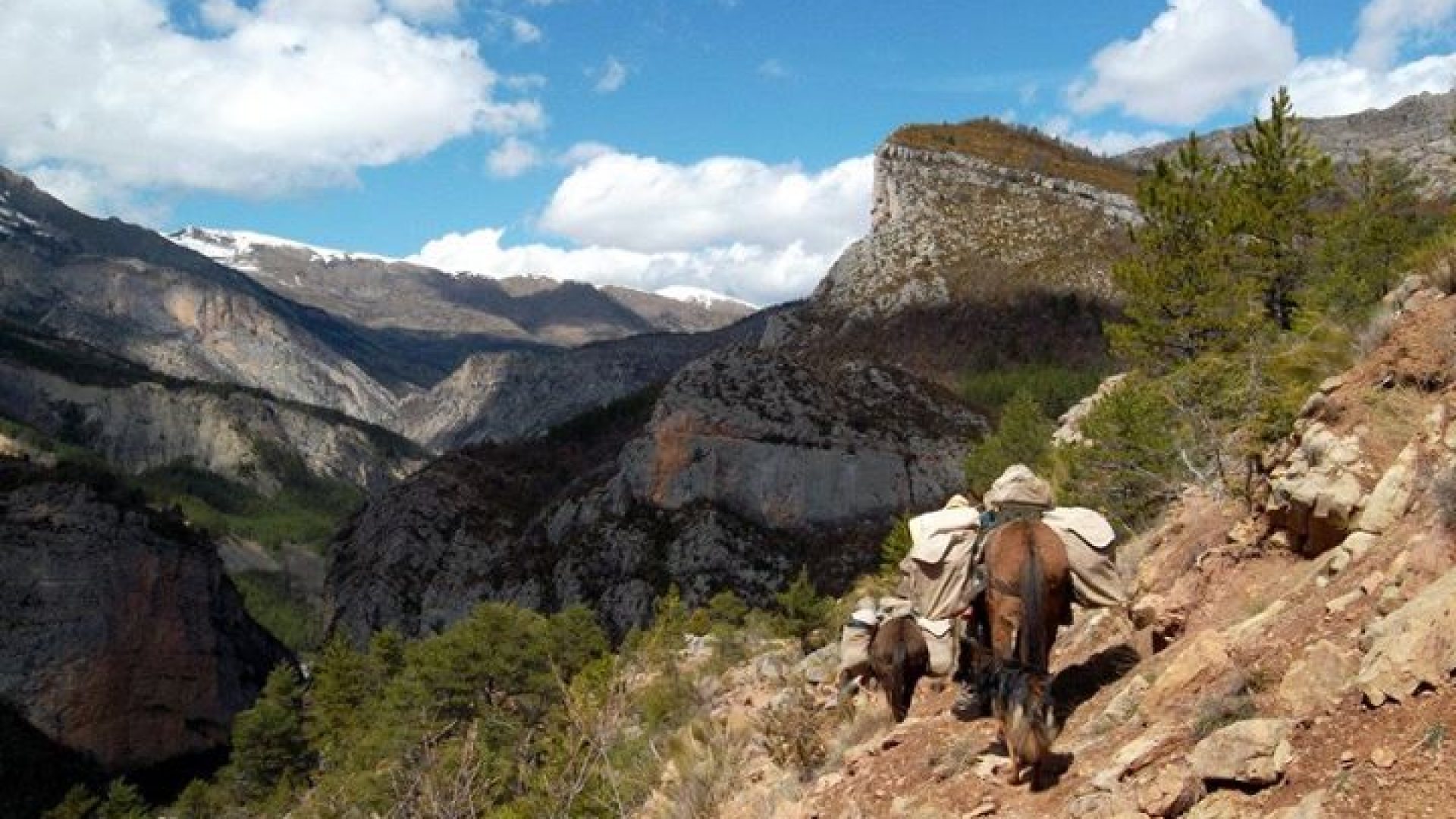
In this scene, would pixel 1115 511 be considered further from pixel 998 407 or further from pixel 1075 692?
pixel 998 407

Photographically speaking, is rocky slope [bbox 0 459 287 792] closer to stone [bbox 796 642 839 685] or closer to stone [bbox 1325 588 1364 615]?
stone [bbox 796 642 839 685]

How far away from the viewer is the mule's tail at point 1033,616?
783cm

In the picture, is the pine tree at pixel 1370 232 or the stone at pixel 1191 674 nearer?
the stone at pixel 1191 674

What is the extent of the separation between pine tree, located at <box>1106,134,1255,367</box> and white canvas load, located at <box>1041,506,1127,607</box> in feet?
83.2

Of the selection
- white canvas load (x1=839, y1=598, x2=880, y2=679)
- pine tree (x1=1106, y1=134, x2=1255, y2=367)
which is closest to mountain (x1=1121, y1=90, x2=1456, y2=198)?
pine tree (x1=1106, y1=134, x2=1255, y2=367)

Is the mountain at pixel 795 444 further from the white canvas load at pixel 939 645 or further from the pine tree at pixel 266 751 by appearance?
the white canvas load at pixel 939 645

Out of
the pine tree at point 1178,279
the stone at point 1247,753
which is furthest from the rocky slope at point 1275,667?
the pine tree at point 1178,279

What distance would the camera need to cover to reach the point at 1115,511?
696 inches

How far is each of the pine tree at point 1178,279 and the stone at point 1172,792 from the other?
1100 inches

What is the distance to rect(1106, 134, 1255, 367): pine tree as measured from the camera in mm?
33219

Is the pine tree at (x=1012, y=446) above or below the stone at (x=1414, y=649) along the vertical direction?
below

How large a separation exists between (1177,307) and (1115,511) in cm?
1906

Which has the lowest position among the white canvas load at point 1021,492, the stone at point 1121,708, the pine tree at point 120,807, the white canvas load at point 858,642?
the pine tree at point 120,807

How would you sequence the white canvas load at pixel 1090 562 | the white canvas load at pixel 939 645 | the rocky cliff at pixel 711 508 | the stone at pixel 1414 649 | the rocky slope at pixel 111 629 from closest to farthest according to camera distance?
the stone at pixel 1414 649 < the white canvas load at pixel 1090 562 < the white canvas load at pixel 939 645 < the rocky cliff at pixel 711 508 < the rocky slope at pixel 111 629
